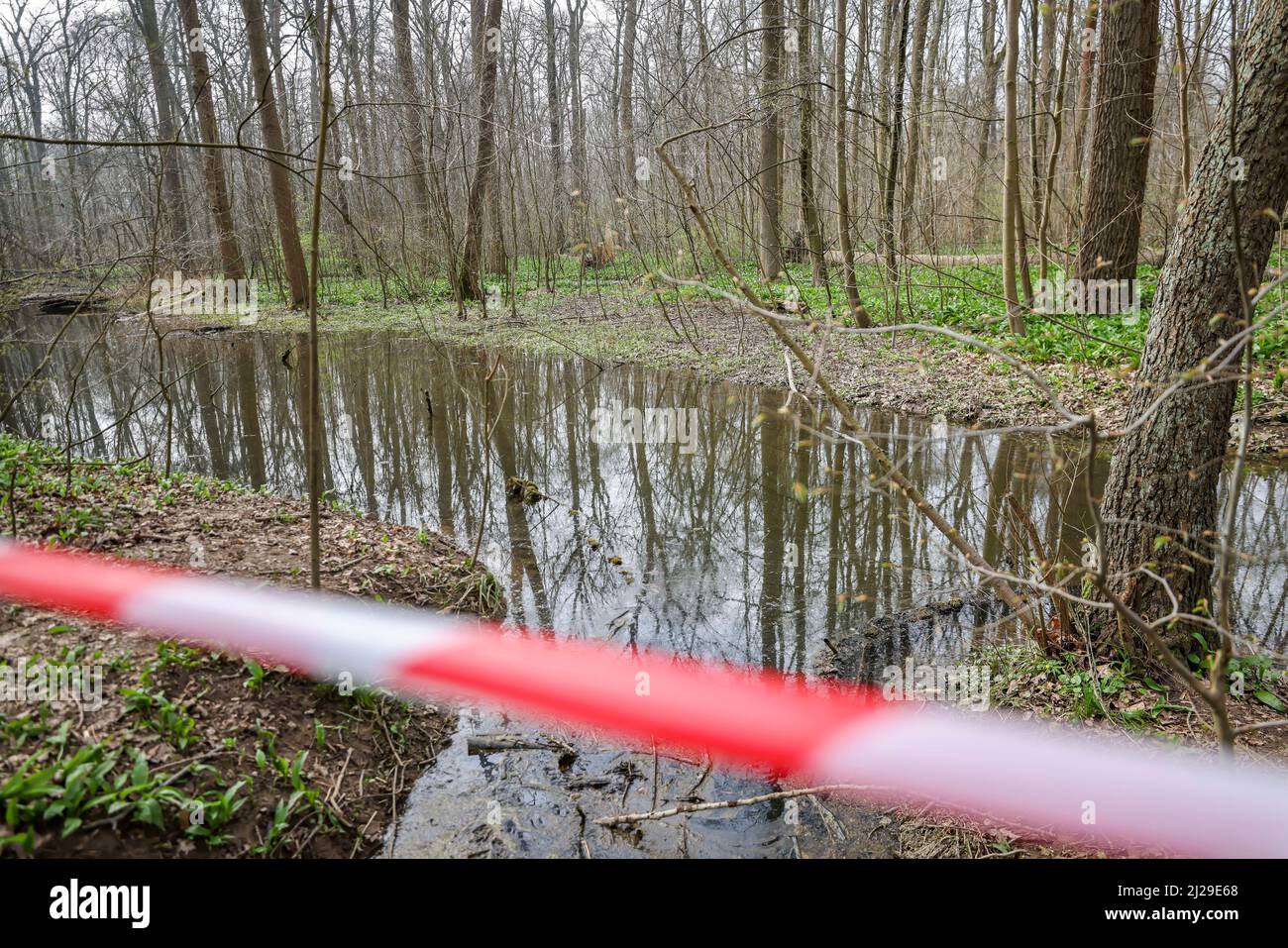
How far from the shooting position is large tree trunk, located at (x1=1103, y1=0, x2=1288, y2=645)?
10.0 feet

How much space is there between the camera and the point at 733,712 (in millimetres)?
3523

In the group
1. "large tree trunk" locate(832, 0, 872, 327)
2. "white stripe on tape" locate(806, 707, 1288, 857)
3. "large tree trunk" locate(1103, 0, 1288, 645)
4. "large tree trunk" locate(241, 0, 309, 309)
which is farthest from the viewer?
"large tree trunk" locate(241, 0, 309, 309)

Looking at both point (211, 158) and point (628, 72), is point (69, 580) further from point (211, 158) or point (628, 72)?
point (628, 72)

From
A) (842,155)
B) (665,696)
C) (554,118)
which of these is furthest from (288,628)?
(554,118)

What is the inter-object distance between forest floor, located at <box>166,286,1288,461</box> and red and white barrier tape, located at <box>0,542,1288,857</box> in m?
1.52

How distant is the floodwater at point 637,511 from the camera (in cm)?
332

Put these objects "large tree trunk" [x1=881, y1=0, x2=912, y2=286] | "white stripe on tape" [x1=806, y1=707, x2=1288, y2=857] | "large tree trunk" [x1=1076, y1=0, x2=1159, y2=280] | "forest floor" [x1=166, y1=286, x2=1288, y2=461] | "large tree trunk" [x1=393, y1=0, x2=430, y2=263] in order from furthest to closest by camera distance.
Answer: "large tree trunk" [x1=393, y1=0, x2=430, y2=263] → "large tree trunk" [x1=1076, y1=0, x2=1159, y2=280] → "large tree trunk" [x1=881, y1=0, x2=912, y2=286] → "forest floor" [x1=166, y1=286, x2=1288, y2=461] → "white stripe on tape" [x1=806, y1=707, x2=1288, y2=857]

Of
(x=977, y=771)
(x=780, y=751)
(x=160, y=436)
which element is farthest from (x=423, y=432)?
(x=977, y=771)

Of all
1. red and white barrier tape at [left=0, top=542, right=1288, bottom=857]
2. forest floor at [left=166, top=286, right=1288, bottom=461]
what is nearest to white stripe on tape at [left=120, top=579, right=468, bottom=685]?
red and white barrier tape at [left=0, top=542, right=1288, bottom=857]

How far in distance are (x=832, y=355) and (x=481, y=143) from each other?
9.06 meters


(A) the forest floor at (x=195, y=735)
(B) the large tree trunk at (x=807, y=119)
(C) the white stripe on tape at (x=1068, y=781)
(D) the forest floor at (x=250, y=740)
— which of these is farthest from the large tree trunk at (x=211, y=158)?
(C) the white stripe on tape at (x=1068, y=781)

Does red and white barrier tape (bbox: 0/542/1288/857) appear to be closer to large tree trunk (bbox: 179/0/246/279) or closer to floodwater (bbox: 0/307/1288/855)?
floodwater (bbox: 0/307/1288/855)

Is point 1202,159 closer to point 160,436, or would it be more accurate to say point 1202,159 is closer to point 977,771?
point 977,771

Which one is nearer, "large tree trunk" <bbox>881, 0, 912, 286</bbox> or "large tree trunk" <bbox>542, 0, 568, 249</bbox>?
"large tree trunk" <bbox>881, 0, 912, 286</bbox>
